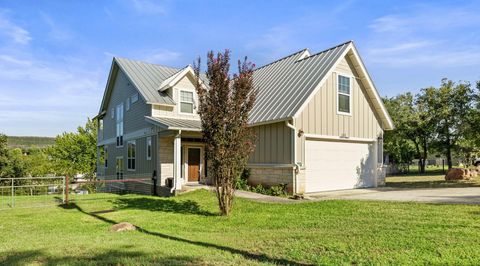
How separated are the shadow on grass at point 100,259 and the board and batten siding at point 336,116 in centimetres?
982

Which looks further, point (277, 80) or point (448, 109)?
point (448, 109)

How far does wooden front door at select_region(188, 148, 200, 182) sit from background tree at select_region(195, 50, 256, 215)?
9.21 metres

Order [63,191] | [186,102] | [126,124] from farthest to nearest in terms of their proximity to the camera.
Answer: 1. [126,124]
2. [186,102]
3. [63,191]

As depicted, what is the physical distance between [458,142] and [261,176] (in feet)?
80.4

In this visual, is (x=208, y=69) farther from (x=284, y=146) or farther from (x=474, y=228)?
(x=474, y=228)

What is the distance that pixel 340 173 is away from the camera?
55.5ft

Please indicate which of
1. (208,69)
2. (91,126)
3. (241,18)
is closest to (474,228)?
(208,69)

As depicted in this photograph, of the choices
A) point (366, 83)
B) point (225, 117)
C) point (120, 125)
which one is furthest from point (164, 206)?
point (120, 125)

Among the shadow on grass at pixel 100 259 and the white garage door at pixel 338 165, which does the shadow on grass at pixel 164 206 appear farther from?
the white garage door at pixel 338 165

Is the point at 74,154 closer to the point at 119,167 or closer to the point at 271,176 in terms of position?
the point at 119,167

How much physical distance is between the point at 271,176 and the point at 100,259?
420 inches

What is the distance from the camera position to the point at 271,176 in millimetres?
15812

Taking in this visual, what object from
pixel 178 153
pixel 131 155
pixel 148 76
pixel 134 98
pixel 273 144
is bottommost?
pixel 131 155

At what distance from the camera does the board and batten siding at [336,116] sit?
15414 millimetres
